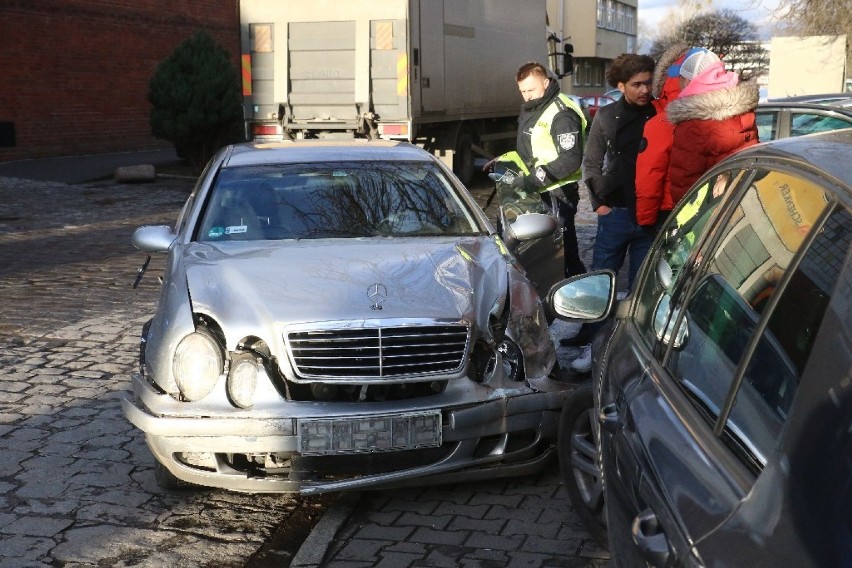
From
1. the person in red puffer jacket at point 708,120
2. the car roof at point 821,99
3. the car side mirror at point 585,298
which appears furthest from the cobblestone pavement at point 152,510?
the car roof at point 821,99

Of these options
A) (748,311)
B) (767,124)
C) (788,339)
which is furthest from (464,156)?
(788,339)

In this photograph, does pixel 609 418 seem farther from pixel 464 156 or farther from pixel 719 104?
pixel 464 156

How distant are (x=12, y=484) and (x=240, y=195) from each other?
1.95 meters

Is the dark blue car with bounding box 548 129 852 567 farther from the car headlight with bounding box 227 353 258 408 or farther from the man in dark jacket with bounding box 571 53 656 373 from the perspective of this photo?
the man in dark jacket with bounding box 571 53 656 373

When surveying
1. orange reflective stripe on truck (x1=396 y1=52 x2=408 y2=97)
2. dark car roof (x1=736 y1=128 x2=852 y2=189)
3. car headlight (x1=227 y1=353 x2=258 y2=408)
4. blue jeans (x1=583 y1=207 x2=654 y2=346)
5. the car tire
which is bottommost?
the car tire

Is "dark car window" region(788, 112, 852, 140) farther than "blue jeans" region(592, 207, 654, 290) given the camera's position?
Yes

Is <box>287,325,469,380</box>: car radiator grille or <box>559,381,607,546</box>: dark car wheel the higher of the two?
<box>287,325,469,380</box>: car radiator grille

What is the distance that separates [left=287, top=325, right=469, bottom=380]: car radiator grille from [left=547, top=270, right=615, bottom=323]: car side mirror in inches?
43.5

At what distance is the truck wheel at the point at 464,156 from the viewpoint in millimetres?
19184

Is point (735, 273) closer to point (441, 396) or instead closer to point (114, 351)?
point (441, 396)

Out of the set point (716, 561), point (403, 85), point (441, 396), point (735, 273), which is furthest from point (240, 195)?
point (403, 85)

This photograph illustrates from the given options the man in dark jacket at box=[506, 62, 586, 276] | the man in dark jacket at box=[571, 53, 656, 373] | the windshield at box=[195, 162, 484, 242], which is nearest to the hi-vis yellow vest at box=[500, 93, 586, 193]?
the man in dark jacket at box=[506, 62, 586, 276]

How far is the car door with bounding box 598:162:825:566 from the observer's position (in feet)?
6.57

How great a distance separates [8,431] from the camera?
583 cm
